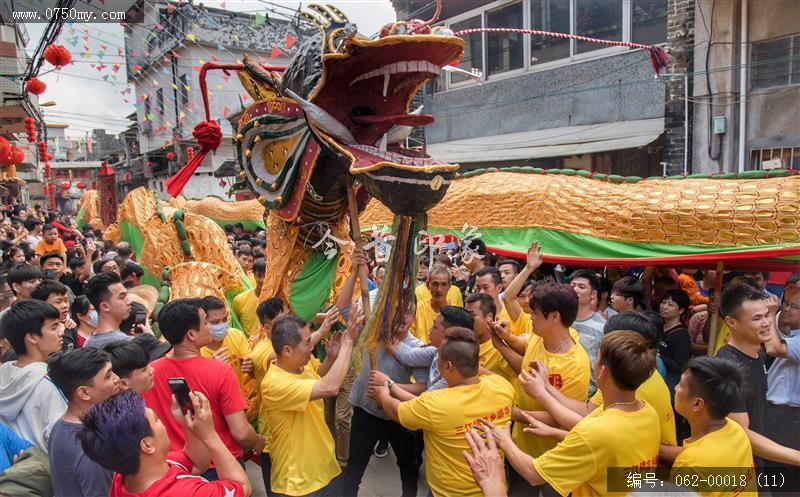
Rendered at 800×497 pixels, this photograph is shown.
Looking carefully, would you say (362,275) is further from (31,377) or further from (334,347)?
(31,377)

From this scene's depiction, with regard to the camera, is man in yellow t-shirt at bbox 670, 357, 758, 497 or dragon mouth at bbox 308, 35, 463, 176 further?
dragon mouth at bbox 308, 35, 463, 176

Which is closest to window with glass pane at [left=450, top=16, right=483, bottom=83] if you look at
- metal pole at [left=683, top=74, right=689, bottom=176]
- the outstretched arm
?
metal pole at [left=683, top=74, right=689, bottom=176]

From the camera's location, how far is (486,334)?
3.29m

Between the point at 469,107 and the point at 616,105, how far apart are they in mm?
3703

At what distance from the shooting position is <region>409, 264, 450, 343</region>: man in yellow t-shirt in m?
3.74

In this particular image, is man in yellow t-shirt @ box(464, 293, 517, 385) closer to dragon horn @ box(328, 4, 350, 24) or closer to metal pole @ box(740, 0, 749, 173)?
dragon horn @ box(328, 4, 350, 24)

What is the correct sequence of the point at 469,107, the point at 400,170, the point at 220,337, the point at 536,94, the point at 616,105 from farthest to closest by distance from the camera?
the point at 469,107
the point at 536,94
the point at 616,105
the point at 220,337
the point at 400,170

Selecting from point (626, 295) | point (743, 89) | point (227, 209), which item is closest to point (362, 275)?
point (626, 295)

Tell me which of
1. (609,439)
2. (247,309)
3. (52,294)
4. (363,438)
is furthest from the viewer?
(247,309)

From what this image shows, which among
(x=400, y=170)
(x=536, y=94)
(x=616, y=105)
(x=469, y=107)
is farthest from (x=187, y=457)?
(x=469, y=107)

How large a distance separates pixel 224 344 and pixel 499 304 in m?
1.90

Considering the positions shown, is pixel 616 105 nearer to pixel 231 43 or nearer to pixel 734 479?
pixel 734 479

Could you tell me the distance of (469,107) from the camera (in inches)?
496

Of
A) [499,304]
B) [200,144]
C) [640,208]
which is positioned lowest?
[499,304]
